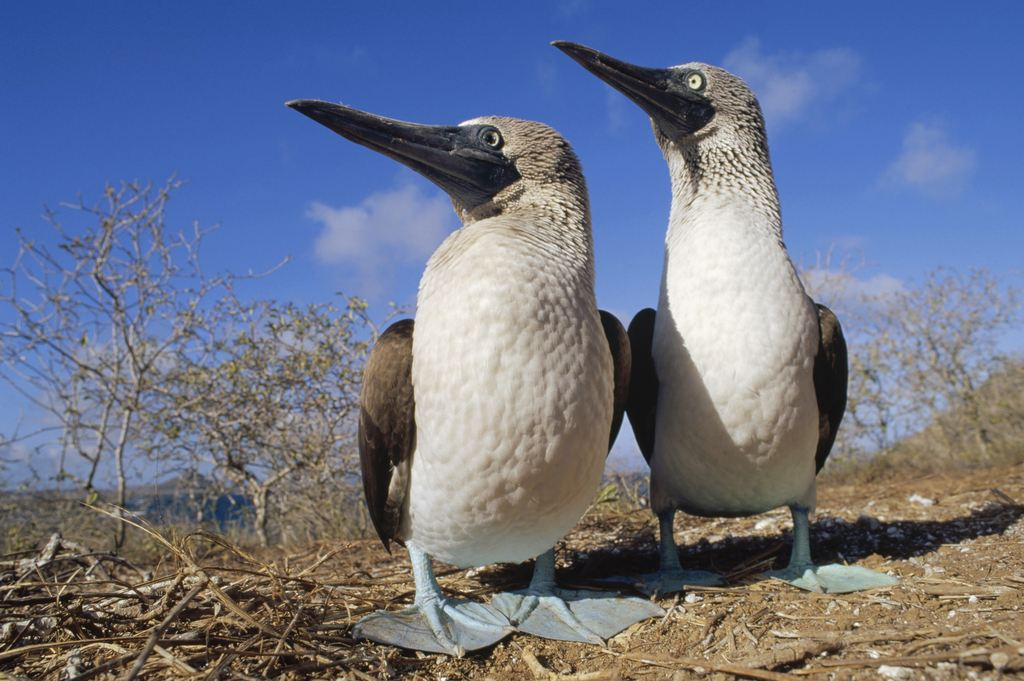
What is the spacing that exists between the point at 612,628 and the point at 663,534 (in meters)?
0.79

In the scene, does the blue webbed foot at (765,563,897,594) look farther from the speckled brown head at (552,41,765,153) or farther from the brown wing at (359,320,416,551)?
the speckled brown head at (552,41,765,153)

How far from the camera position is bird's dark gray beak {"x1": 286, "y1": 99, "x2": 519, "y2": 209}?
290 cm

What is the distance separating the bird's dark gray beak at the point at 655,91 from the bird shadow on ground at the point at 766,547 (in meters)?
2.36

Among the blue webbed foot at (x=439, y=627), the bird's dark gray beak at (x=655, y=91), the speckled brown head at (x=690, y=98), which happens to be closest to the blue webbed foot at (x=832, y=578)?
the blue webbed foot at (x=439, y=627)

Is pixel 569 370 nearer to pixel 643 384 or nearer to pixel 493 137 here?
pixel 643 384

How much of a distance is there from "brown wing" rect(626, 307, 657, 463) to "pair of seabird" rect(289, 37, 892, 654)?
0.01 meters

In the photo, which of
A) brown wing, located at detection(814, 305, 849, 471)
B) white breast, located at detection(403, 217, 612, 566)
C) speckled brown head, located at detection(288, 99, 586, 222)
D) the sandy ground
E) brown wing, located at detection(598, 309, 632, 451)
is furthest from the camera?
brown wing, located at detection(814, 305, 849, 471)

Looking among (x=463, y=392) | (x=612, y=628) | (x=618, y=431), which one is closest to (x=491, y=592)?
(x=612, y=628)

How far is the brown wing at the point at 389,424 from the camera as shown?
102 inches

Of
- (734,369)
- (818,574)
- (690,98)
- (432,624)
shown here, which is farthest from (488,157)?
(818,574)

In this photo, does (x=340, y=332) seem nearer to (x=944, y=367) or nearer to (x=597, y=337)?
(x=597, y=337)

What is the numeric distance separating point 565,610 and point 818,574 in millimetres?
1229

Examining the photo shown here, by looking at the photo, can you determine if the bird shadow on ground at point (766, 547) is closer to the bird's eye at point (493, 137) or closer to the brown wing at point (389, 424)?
the brown wing at point (389, 424)

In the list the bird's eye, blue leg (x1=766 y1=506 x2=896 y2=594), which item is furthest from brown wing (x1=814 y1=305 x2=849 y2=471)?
the bird's eye
